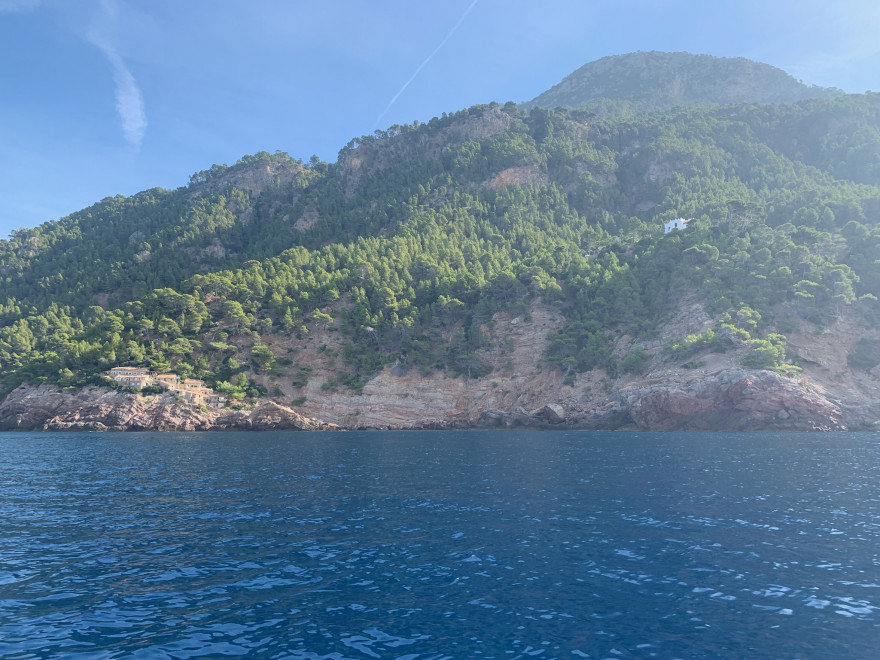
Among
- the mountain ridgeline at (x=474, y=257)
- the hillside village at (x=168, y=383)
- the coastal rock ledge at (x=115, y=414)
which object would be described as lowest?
the coastal rock ledge at (x=115, y=414)

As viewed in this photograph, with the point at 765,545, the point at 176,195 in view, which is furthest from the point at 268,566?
the point at 176,195

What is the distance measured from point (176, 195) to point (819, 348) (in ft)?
674

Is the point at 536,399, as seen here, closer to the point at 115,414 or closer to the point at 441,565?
the point at 115,414

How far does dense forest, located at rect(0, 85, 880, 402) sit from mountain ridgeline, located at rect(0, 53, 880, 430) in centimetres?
55

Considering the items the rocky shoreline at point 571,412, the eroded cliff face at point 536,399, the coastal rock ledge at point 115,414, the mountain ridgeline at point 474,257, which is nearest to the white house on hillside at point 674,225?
the mountain ridgeline at point 474,257

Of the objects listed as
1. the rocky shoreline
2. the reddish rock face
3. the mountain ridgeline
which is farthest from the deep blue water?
the mountain ridgeline

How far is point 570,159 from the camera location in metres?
178

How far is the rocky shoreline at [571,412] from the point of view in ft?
247

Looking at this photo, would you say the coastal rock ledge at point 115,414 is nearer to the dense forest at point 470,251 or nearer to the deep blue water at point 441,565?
the dense forest at point 470,251

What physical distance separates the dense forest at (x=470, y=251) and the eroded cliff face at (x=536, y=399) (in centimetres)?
315

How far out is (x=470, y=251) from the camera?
472 ft

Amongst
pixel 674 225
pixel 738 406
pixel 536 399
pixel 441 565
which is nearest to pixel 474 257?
pixel 674 225

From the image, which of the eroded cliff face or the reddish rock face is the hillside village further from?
the reddish rock face

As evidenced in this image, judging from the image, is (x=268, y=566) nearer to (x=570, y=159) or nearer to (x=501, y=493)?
(x=501, y=493)
